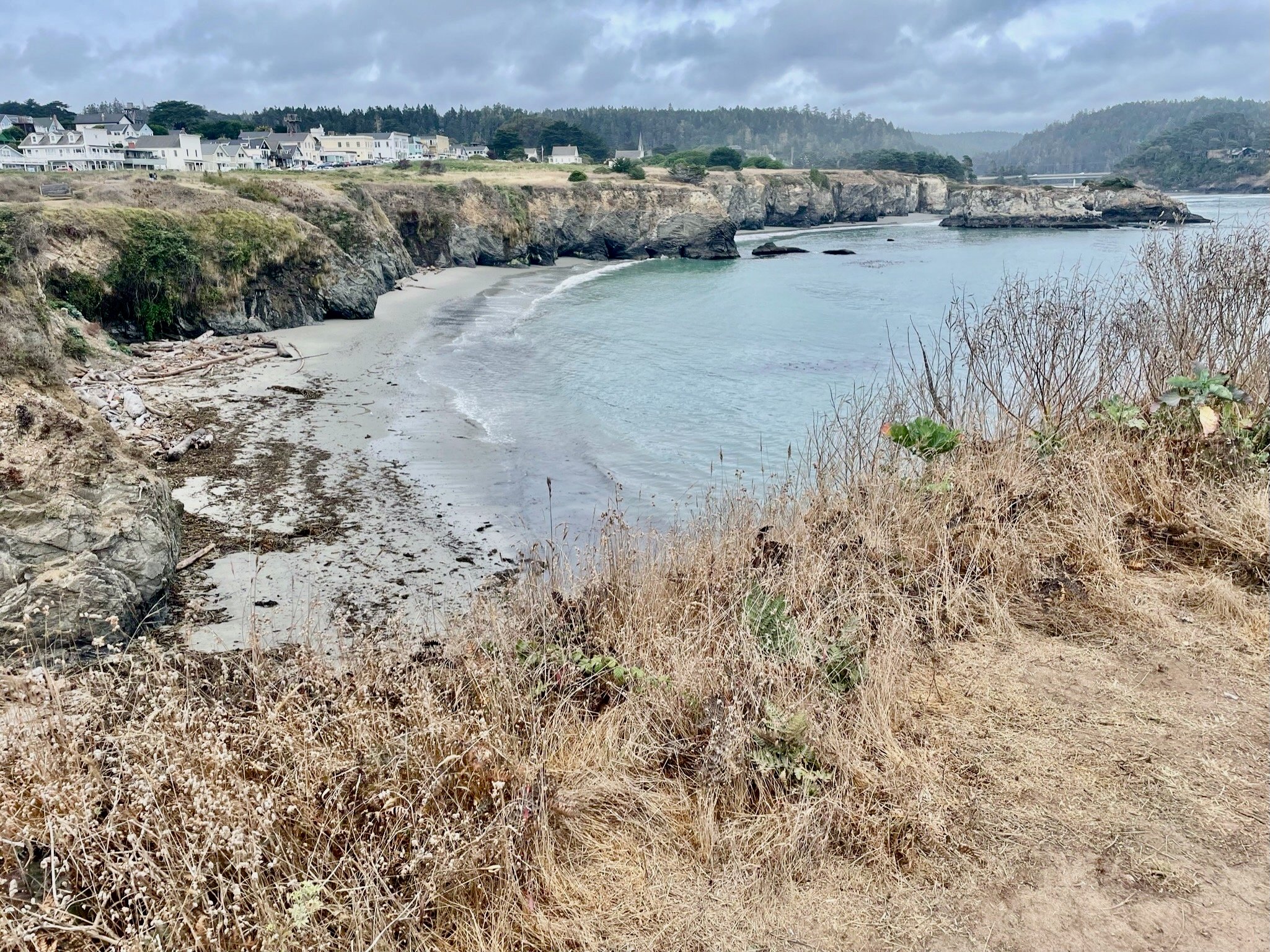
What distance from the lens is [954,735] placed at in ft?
13.0

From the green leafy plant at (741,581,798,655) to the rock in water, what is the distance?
6103 cm

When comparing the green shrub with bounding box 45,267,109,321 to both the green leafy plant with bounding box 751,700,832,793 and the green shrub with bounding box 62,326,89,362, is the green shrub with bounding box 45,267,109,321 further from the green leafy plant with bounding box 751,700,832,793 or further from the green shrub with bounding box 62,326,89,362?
the green leafy plant with bounding box 751,700,832,793

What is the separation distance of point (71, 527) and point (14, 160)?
96430 millimetres

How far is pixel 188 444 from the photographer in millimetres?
12312

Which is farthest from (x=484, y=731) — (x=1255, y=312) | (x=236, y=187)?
(x=236, y=187)

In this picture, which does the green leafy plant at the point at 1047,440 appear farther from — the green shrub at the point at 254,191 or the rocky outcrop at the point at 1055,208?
the rocky outcrop at the point at 1055,208

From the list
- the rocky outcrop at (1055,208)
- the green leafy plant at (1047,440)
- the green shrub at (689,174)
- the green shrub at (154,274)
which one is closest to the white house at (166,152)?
the green shrub at (689,174)

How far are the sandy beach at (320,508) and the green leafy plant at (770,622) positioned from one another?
1947mm

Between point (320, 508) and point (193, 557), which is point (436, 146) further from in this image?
point (193, 557)

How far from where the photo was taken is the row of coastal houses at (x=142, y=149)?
80.8 m

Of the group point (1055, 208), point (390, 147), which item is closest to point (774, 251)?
point (1055, 208)

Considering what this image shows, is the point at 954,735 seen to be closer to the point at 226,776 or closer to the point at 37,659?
the point at 226,776

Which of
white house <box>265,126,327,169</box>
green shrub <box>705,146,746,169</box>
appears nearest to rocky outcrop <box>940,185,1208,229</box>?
green shrub <box>705,146,746,169</box>

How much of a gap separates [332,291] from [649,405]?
12595mm
